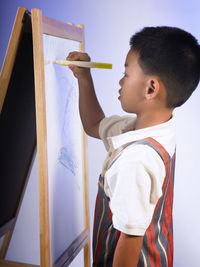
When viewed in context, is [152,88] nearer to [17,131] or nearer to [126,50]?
[17,131]

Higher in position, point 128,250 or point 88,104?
point 88,104

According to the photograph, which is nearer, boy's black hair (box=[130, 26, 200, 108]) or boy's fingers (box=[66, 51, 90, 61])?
boy's black hair (box=[130, 26, 200, 108])

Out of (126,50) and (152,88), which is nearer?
(152,88)

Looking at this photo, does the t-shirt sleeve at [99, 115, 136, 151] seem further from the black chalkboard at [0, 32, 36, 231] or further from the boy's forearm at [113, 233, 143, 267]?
the boy's forearm at [113, 233, 143, 267]

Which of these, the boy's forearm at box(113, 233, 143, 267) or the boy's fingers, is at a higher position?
the boy's fingers

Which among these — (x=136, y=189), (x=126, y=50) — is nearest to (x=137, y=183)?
(x=136, y=189)

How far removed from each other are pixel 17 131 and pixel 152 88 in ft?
1.80

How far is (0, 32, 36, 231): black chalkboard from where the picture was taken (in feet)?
3.93

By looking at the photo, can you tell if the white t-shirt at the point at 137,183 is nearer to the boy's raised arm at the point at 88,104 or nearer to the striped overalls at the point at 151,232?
the striped overalls at the point at 151,232

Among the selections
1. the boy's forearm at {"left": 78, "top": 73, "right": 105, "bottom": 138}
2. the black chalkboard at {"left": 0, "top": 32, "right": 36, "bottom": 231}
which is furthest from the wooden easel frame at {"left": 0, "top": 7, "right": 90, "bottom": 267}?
the boy's forearm at {"left": 78, "top": 73, "right": 105, "bottom": 138}

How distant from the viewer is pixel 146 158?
997mm

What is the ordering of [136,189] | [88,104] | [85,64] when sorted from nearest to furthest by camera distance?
[136,189] < [85,64] < [88,104]

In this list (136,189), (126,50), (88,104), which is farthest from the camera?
(126,50)

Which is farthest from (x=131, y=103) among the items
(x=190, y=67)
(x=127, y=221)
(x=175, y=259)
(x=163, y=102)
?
(x=175, y=259)
